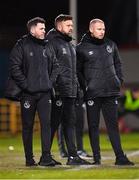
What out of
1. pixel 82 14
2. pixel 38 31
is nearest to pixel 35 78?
pixel 38 31

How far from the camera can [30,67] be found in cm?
1316

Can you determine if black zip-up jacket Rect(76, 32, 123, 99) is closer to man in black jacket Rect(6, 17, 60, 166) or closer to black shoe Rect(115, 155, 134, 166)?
man in black jacket Rect(6, 17, 60, 166)

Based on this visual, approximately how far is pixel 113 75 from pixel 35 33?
124 centimetres

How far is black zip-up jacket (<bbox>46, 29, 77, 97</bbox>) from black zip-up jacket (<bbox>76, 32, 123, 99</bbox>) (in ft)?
0.55

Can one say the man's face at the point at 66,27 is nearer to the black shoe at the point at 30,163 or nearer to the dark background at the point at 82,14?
the black shoe at the point at 30,163

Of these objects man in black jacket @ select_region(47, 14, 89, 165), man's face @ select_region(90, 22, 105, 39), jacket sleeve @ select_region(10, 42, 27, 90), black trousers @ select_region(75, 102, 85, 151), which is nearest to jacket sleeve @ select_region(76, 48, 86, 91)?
man in black jacket @ select_region(47, 14, 89, 165)

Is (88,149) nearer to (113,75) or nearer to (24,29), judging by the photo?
(113,75)

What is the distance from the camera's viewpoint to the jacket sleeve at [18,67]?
13.1m

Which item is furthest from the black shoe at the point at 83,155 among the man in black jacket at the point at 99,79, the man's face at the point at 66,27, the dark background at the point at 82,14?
the dark background at the point at 82,14

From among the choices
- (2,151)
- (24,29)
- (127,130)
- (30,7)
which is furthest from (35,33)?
(30,7)

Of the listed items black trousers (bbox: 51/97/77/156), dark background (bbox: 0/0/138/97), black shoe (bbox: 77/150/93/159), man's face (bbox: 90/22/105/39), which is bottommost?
dark background (bbox: 0/0/138/97)

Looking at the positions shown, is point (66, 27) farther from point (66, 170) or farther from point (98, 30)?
point (66, 170)

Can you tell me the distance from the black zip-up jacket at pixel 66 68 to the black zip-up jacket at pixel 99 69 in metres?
0.17

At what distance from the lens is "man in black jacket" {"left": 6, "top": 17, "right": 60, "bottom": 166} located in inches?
518
